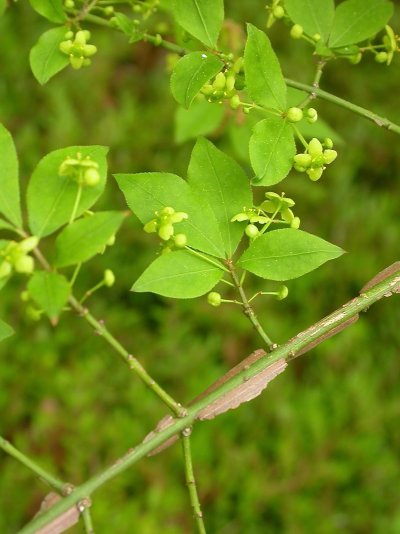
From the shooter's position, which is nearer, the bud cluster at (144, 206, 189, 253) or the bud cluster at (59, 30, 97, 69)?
the bud cluster at (144, 206, 189, 253)

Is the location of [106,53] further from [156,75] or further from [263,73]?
[263,73]

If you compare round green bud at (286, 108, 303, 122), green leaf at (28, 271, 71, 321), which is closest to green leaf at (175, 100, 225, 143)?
round green bud at (286, 108, 303, 122)

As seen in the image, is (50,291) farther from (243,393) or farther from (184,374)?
(184,374)

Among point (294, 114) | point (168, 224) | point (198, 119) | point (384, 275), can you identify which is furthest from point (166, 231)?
point (198, 119)

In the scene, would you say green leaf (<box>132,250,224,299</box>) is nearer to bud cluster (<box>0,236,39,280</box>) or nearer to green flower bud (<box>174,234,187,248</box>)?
green flower bud (<box>174,234,187,248</box>)

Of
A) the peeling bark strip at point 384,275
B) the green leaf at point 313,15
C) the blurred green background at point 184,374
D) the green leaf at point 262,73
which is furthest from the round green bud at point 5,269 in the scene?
the blurred green background at point 184,374

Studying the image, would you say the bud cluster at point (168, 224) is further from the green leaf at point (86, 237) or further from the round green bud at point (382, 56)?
the round green bud at point (382, 56)
